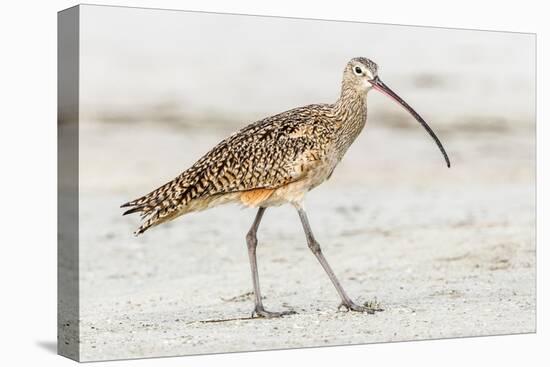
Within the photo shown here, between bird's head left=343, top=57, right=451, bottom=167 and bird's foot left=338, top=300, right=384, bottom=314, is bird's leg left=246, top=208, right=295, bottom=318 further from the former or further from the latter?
bird's head left=343, top=57, right=451, bottom=167

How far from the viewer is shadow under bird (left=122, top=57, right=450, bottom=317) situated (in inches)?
462

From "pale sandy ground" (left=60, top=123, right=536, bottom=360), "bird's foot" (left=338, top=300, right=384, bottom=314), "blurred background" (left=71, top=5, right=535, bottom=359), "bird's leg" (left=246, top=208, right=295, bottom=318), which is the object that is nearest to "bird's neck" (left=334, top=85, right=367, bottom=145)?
"blurred background" (left=71, top=5, right=535, bottom=359)

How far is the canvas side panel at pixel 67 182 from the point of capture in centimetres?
1107

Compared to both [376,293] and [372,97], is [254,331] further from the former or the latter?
[372,97]

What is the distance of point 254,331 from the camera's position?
11.7 m

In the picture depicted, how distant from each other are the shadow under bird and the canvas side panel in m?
0.71

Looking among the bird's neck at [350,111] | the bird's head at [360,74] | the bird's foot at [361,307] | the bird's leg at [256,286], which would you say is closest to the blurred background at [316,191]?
the bird's foot at [361,307]

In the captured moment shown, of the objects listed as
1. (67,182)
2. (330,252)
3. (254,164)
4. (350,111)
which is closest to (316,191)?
(330,252)

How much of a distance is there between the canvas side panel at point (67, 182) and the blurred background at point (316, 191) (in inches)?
4.5

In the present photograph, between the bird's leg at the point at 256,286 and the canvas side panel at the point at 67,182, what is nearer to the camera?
the canvas side panel at the point at 67,182

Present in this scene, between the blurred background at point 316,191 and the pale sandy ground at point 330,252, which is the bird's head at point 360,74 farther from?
the pale sandy ground at point 330,252

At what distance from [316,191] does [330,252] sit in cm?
172

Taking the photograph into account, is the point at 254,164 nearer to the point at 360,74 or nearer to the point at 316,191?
the point at 360,74

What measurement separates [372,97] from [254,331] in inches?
218
